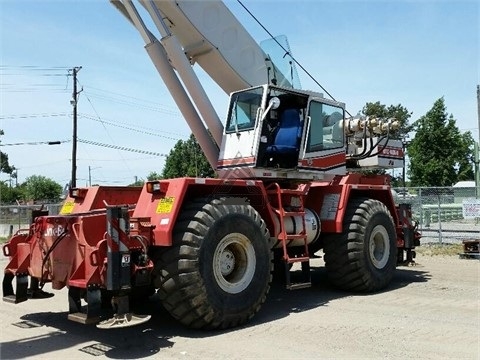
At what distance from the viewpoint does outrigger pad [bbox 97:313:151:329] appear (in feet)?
18.3

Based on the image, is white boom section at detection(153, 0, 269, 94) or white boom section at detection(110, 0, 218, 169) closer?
white boom section at detection(110, 0, 218, 169)

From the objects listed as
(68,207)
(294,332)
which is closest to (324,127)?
(294,332)

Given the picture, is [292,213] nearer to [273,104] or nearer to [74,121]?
[273,104]

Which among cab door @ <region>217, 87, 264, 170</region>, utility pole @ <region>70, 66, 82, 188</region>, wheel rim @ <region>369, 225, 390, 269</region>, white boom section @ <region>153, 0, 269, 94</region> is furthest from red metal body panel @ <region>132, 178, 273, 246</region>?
utility pole @ <region>70, 66, 82, 188</region>

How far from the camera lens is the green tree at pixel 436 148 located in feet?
111

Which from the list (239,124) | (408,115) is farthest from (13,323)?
(408,115)

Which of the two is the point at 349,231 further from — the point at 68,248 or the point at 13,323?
the point at 13,323

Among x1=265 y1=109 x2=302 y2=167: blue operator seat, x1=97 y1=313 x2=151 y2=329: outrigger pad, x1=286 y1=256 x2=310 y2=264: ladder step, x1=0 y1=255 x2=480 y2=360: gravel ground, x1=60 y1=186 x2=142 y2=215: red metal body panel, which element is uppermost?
x1=265 y1=109 x2=302 y2=167: blue operator seat

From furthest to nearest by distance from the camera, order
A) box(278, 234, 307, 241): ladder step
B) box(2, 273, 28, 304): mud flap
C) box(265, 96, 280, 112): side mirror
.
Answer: box(265, 96, 280, 112): side mirror < box(278, 234, 307, 241): ladder step < box(2, 273, 28, 304): mud flap

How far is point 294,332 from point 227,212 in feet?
5.37

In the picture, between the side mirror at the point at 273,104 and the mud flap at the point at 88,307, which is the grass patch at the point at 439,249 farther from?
the mud flap at the point at 88,307

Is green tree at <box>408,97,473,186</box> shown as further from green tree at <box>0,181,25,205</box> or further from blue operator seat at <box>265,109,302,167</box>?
green tree at <box>0,181,25,205</box>

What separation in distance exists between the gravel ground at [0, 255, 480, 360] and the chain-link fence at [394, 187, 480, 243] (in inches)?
276

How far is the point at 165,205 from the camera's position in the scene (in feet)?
21.1
